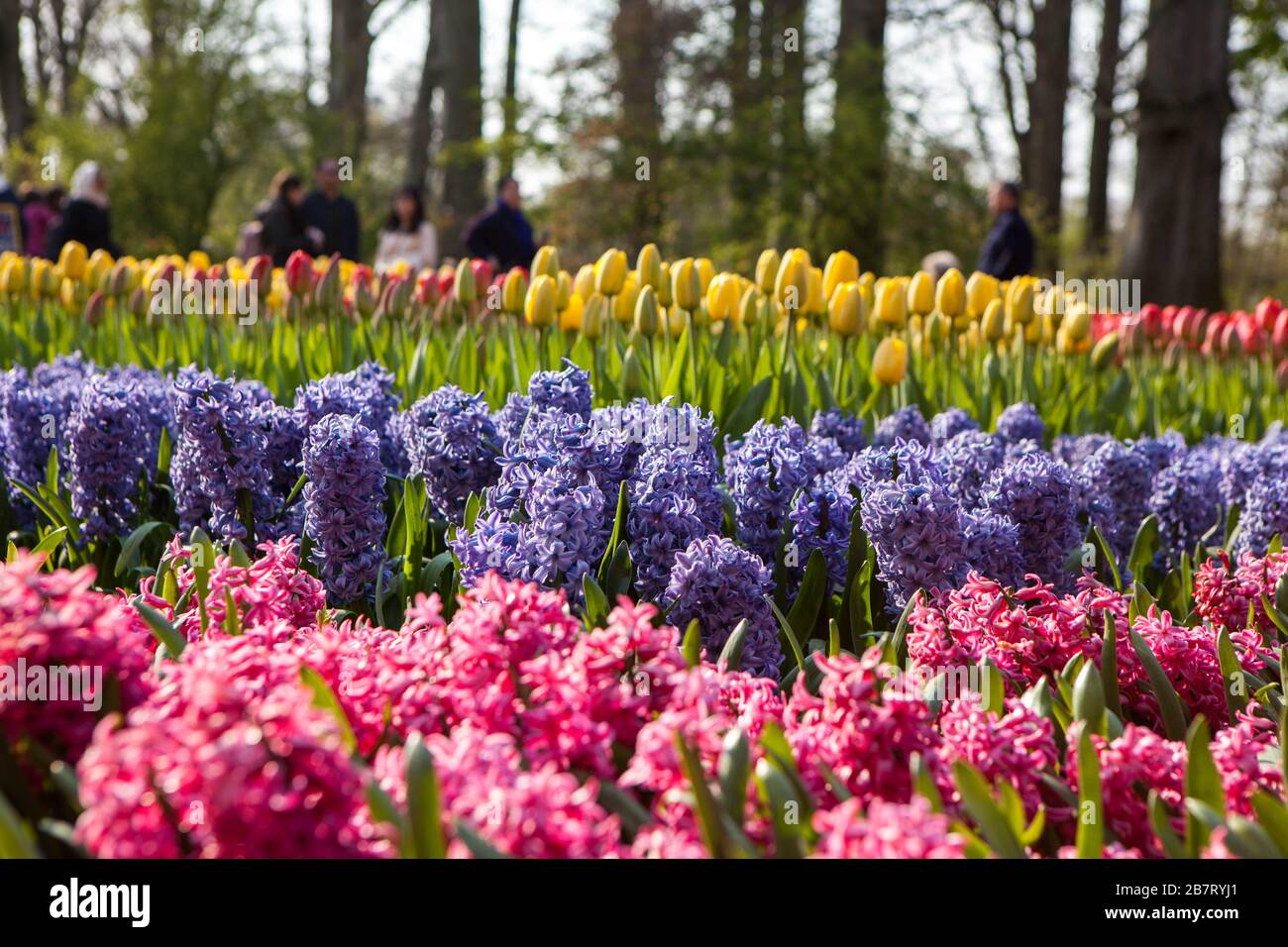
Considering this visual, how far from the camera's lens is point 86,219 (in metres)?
9.11

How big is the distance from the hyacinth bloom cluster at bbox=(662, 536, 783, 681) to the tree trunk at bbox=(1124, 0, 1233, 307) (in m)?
10.2

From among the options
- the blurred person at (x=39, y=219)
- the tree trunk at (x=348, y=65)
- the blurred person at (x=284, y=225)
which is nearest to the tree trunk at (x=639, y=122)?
the blurred person at (x=284, y=225)

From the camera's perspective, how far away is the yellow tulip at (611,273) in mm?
3838

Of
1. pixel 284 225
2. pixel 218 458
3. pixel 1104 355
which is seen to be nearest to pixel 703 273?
pixel 1104 355

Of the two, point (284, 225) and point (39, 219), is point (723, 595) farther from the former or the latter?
point (39, 219)

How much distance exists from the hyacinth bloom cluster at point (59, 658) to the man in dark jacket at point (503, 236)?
818cm

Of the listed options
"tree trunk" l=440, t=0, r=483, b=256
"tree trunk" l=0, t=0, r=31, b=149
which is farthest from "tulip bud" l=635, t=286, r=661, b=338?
"tree trunk" l=0, t=0, r=31, b=149

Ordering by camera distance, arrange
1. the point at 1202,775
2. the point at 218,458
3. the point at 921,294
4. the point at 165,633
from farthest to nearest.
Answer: the point at 921,294 < the point at 218,458 < the point at 165,633 < the point at 1202,775

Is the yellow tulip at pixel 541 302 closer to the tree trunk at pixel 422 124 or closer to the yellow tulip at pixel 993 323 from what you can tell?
the yellow tulip at pixel 993 323

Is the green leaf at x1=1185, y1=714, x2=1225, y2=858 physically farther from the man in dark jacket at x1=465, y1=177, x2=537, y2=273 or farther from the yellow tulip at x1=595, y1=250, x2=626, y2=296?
the man in dark jacket at x1=465, y1=177, x2=537, y2=273

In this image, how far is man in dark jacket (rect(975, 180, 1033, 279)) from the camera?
8938mm

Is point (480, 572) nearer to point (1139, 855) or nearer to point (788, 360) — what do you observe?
point (1139, 855)

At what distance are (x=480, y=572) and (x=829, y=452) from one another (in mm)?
921

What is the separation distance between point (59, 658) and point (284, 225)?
8998 mm
